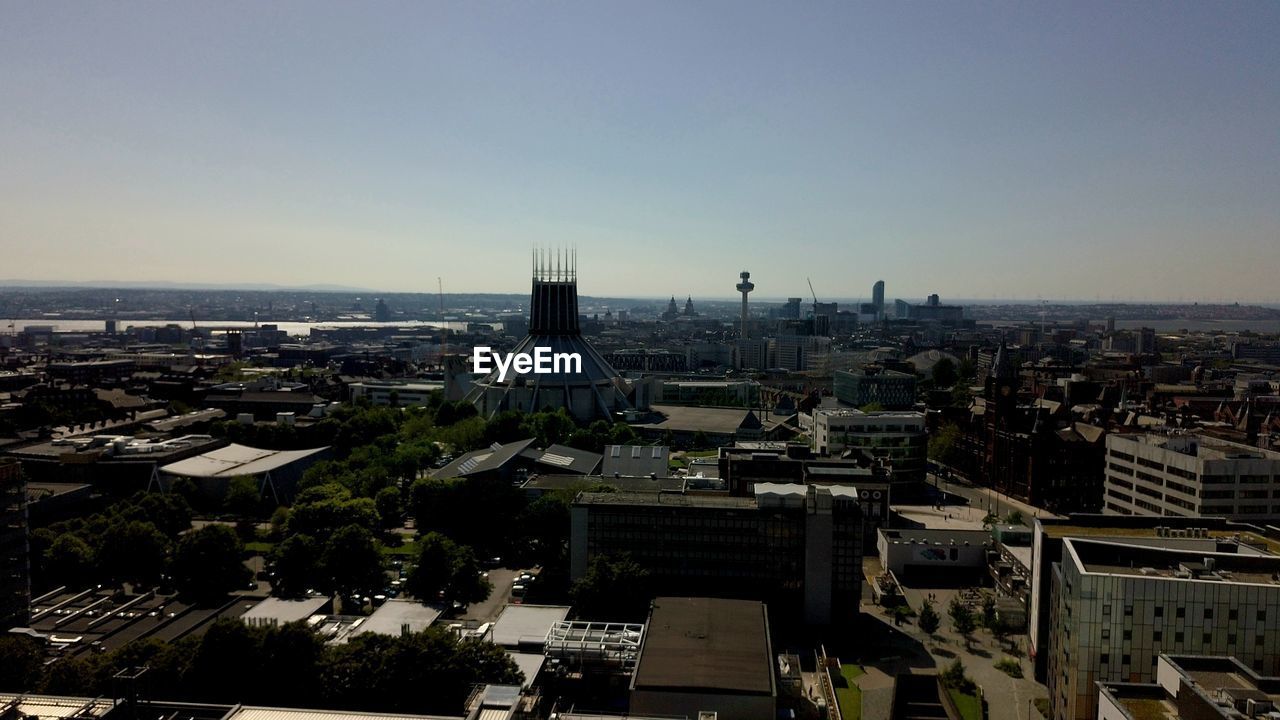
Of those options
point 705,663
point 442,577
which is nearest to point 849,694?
point 705,663

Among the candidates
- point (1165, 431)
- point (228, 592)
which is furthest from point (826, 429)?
point (228, 592)

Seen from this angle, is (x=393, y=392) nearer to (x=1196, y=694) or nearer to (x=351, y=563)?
(x=351, y=563)

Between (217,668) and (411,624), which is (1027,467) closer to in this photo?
(411,624)

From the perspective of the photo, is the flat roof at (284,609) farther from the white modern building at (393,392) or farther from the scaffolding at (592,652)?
the white modern building at (393,392)

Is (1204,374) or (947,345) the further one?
(947,345)

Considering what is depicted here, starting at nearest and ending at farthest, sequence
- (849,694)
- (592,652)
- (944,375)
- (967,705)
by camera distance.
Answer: (592,652) → (967,705) → (849,694) → (944,375)

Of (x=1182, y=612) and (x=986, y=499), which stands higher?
(x=1182, y=612)

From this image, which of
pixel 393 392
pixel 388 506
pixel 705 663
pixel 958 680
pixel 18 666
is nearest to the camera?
pixel 18 666
